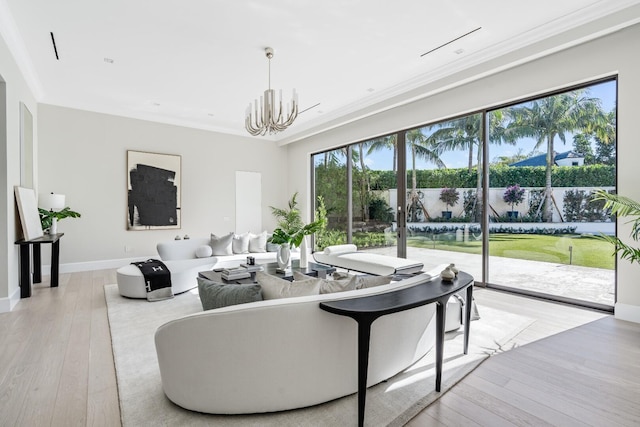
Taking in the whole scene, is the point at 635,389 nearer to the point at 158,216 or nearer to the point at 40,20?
the point at 40,20

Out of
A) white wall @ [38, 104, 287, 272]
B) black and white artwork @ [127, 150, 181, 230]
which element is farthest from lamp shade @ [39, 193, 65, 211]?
black and white artwork @ [127, 150, 181, 230]

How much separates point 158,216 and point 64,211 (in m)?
1.76

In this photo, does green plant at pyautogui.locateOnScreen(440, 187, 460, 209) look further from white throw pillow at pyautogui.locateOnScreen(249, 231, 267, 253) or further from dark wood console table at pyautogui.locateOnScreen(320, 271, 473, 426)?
white throw pillow at pyautogui.locateOnScreen(249, 231, 267, 253)

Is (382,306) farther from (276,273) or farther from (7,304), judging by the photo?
(7,304)

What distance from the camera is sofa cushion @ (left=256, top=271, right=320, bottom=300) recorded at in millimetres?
2035

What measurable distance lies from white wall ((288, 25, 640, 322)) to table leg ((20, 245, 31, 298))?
5.75m

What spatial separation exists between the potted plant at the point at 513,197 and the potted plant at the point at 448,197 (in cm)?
72

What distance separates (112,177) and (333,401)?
6.33 m

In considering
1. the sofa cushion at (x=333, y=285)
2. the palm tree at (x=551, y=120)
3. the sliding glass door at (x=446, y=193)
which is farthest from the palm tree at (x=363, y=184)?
the sofa cushion at (x=333, y=285)

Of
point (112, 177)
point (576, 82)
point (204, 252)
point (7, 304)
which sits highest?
point (576, 82)

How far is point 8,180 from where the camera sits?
3.75 meters

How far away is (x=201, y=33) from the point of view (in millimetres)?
3668

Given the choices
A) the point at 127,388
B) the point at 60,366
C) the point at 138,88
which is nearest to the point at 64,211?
the point at 138,88

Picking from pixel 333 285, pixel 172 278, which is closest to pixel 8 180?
pixel 172 278
